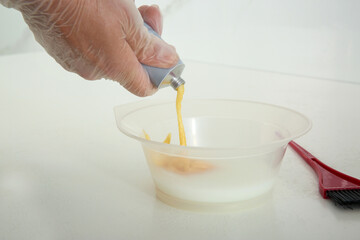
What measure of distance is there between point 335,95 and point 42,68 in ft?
3.65

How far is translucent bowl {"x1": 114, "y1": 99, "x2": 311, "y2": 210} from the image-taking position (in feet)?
1.90

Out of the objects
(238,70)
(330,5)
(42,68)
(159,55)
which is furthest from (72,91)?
(330,5)

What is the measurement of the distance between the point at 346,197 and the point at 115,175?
1.22 ft

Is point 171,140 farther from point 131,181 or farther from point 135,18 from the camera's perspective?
point 135,18

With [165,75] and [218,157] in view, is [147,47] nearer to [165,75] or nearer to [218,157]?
[165,75]

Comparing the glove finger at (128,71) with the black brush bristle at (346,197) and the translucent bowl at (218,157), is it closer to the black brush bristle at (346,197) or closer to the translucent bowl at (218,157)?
the translucent bowl at (218,157)

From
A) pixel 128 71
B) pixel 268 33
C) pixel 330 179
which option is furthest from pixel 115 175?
pixel 268 33

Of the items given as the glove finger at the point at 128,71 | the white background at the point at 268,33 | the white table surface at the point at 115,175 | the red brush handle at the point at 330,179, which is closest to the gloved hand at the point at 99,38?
the glove finger at the point at 128,71

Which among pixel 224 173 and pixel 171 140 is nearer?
pixel 224 173

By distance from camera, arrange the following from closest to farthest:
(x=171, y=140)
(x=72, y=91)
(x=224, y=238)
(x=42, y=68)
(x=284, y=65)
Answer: (x=224, y=238) → (x=171, y=140) → (x=72, y=91) → (x=284, y=65) → (x=42, y=68)

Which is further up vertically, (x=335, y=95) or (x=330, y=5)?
(x=330, y=5)

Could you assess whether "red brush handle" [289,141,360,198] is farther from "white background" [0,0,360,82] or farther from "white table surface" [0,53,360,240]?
"white background" [0,0,360,82]

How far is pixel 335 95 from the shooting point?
1273 mm

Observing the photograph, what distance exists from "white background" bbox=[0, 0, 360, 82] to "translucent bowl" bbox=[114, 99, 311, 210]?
802 mm
